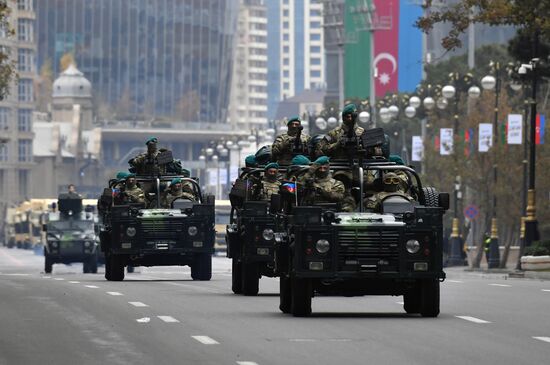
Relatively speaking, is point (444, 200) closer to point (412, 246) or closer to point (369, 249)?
point (412, 246)

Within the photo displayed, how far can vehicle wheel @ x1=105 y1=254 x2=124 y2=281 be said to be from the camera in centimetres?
3966

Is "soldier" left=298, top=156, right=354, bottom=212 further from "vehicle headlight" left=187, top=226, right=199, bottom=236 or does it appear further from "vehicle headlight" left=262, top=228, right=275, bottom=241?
"vehicle headlight" left=187, top=226, right=199, bottom=236

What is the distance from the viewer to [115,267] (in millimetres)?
39875

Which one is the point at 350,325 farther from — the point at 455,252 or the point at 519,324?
the point at 455,252

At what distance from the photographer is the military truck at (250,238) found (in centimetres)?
3056

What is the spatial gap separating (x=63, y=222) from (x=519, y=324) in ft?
138

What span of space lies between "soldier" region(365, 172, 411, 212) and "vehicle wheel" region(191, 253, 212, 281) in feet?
51.4

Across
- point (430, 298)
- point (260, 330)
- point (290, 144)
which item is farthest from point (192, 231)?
point (260, 330)

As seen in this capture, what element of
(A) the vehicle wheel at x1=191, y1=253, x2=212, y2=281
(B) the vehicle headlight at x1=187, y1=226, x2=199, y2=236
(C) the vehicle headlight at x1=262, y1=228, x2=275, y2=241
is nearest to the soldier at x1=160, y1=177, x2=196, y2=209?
(B) the vehicle headlight at x1=187, y1=226, x2=199, y2=236

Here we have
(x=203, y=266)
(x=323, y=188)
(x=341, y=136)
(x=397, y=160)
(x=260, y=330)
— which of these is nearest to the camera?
(x=260, y=330)

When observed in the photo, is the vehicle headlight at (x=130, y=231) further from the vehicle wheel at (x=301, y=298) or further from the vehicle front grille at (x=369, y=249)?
the vehicle front grille at (x=369, y=249)

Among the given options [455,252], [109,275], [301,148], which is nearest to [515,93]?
[455,252]

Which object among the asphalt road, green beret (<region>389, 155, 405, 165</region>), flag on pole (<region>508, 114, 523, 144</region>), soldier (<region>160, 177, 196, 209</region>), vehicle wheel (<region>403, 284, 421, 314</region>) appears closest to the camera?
the asphalt road

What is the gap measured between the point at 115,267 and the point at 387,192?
53.5 ft
